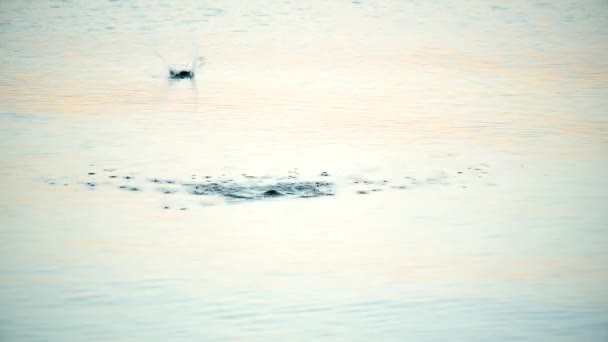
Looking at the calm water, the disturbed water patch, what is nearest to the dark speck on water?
the disturbed water patch

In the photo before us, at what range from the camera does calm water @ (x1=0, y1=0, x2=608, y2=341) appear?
37.6 ft

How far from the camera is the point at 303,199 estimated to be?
15367 millimetres

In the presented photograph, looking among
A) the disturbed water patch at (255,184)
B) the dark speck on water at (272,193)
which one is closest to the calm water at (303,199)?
the disturbed water patch at (255,184)

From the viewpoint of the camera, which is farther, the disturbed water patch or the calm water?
the disturbed water patch

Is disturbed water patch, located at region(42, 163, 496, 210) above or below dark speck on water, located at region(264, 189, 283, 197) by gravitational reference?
above

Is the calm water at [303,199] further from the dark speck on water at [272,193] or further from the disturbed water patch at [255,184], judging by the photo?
the dark speck on water at [272,193]

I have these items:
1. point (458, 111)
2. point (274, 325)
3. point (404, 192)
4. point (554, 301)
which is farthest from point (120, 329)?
point (458, 111)

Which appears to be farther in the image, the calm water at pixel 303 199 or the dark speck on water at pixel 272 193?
the dark speck on water at pixel 272 193

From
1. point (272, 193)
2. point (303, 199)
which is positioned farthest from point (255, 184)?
point (303, 199)

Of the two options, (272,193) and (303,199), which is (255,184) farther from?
(303,199)

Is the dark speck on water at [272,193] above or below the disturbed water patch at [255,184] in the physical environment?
below

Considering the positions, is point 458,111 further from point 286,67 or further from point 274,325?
point 274,325

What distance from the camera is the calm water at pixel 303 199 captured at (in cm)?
1146

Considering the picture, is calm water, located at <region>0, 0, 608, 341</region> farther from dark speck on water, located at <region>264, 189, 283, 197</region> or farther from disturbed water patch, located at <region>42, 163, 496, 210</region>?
dark speck on water, located at <region>264, 189, 283, 197</region>
